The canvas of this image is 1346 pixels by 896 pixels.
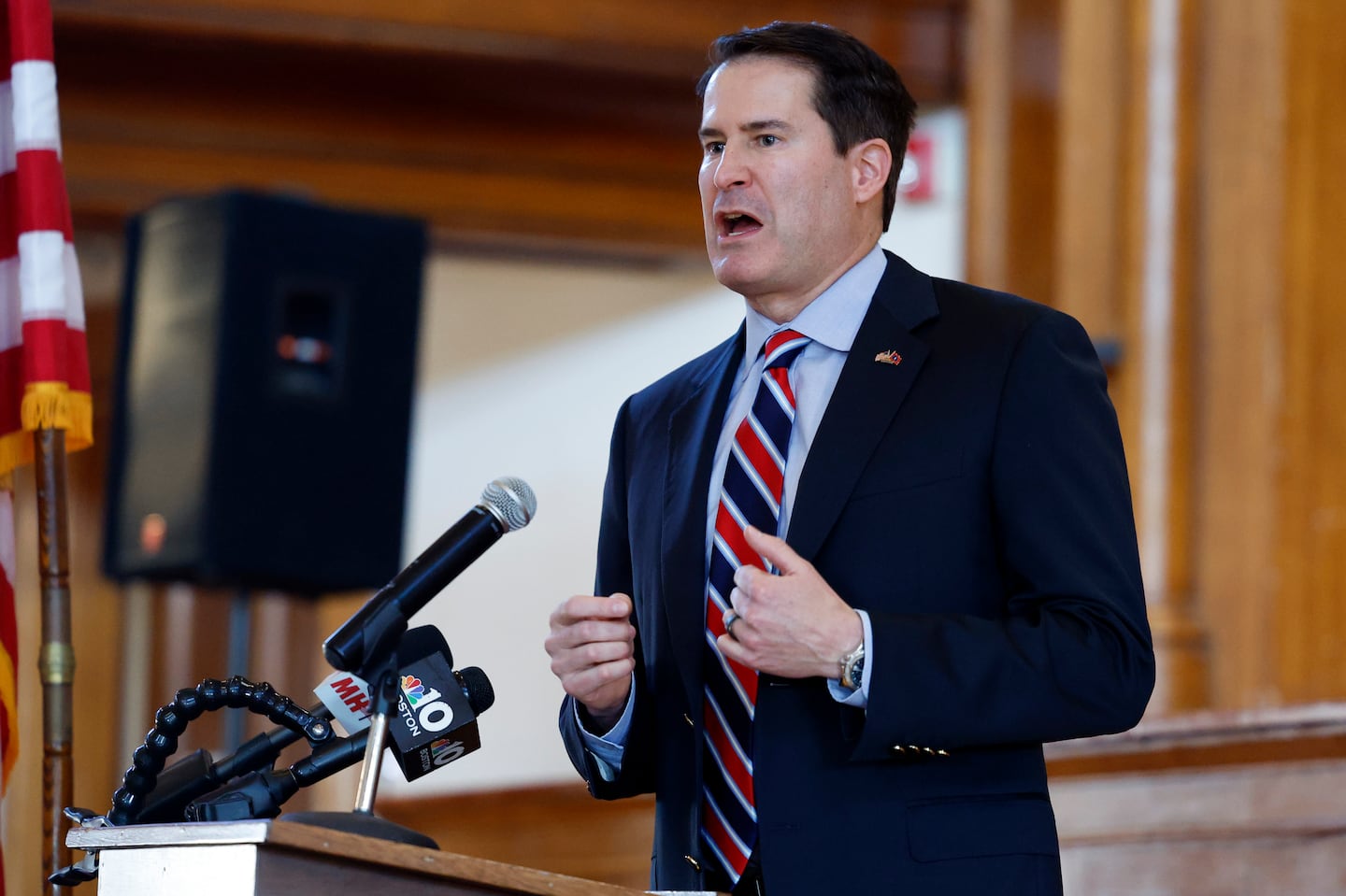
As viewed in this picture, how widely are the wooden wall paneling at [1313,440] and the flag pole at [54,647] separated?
2.62m

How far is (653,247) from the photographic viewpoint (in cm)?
623

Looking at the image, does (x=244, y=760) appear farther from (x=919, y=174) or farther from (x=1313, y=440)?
(x=919, y=174)

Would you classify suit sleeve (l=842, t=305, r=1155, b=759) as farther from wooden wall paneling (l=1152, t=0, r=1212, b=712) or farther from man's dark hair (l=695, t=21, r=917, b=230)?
wooden wall paneling (l=1152, t=0, r=1212, b=712)

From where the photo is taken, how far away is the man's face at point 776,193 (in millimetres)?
1983

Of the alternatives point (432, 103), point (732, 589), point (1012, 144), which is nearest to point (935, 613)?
point (732, 589)

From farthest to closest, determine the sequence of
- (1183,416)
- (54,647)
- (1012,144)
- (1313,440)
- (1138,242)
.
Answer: (1012,144)
(1138,242)
(1183,416)
(1313,440)
(54,647)

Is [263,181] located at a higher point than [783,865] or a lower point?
higher

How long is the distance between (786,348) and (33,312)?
1.21 metres

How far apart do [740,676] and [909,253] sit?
11.8 feet

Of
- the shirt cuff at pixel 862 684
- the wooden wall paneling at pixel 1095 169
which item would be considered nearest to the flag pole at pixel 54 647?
the shirt cuff at pixel 862 684

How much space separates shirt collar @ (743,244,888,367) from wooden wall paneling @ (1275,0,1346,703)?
2.14 meters

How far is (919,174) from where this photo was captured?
17.3 ft

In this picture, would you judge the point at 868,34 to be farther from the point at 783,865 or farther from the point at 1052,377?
the point at 783,865

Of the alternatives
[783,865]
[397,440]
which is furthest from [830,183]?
[397,440]
